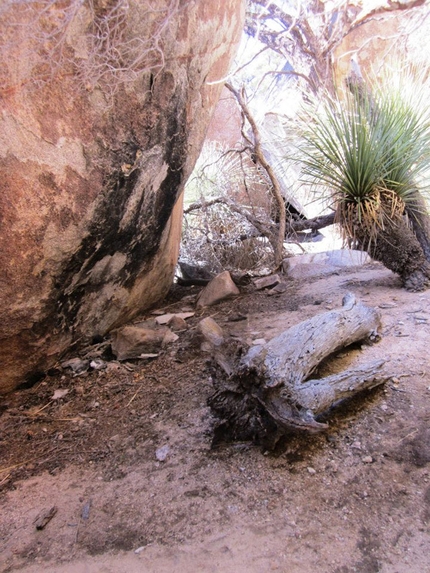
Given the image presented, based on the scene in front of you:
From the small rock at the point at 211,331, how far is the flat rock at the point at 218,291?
79cm

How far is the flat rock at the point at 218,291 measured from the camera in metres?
→ 4.21

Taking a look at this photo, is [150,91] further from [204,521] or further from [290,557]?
[290,557]

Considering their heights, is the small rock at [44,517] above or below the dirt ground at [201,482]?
below

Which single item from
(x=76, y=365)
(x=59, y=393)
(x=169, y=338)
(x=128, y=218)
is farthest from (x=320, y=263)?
(x=59, y=393)

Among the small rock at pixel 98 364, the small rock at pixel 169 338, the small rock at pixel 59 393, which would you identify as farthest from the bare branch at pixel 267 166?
the small rock at pixel 59 393

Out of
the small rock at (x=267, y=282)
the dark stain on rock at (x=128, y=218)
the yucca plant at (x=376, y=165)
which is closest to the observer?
the dark stain on rock at (x=128, y=218)

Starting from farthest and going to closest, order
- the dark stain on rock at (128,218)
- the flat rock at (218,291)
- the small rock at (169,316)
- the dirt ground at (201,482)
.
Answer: the flat rock at (218,291) < the small rock at (169,316) < the dark stain on rock at (128,218) < the dirt ground at (201,482)

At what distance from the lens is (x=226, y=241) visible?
17.9 feet

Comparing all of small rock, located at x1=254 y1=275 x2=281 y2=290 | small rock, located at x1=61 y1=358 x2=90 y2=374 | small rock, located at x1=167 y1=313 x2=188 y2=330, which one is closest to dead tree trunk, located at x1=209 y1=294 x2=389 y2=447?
small rock, located at x1=61 y1=358 x2=90 y2=374

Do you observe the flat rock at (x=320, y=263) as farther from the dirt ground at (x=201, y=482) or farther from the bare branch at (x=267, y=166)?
the dirt ground at (x=201, y=482)

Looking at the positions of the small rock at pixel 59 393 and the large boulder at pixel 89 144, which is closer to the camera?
the large boulder at pixel 89 144

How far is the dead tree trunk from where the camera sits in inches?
75.5

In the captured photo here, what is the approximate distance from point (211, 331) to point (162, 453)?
1270 mm

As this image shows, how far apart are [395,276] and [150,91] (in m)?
2.70
